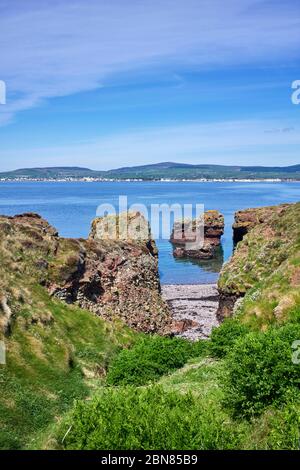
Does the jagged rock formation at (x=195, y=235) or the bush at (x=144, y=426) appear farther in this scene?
the jagged rock formation at (x=195, y=235)

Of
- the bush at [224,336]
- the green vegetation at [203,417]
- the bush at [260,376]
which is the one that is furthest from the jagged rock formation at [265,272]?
the green vegetation at [203,417]

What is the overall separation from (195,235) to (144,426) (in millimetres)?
131177

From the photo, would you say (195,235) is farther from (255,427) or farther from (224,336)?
(255,427)

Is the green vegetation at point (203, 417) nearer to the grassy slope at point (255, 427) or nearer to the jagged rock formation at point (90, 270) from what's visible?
the grassy slope at point (255, 427)

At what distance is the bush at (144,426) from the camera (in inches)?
601

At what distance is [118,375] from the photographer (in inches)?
1206

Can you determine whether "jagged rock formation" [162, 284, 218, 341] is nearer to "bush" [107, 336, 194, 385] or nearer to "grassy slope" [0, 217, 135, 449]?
"grassy slope" [0, 217, 135, 449]

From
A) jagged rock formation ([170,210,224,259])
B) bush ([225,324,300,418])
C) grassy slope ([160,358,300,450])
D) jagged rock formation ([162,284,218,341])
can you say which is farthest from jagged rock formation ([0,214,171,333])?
jagged rock formation ([170,210,224,259])

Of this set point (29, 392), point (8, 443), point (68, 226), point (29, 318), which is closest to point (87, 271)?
point (29, 318)

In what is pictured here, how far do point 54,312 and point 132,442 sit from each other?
25853 mm

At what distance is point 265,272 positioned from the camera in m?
55.8

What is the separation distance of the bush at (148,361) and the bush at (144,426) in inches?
439

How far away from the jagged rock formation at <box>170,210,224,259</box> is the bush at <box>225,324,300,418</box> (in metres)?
112

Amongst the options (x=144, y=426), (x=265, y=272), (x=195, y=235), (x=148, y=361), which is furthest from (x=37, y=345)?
(x=195, y=235)
